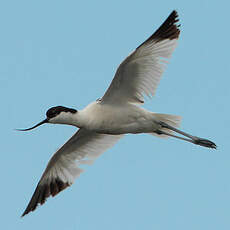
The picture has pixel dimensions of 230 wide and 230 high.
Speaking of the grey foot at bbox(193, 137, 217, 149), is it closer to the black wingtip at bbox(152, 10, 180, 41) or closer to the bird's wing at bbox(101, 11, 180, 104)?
the bird's wing at bbox(101, 11, 180, 104)

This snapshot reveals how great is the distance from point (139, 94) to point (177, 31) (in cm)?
147

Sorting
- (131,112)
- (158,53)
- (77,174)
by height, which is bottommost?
(77,174)

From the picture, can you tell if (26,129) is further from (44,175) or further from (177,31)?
(177,31)

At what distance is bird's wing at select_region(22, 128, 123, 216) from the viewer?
559 inches

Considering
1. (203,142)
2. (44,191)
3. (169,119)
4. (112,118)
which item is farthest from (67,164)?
(203,142)

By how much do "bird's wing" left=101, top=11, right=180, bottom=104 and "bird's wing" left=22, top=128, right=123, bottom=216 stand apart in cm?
183

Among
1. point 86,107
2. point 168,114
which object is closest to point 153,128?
point 168,114

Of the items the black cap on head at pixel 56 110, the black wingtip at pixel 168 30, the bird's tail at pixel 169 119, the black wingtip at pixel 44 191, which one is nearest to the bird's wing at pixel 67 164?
the black wingtip at pixel 44 191

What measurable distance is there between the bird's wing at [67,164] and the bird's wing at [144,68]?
1825mm

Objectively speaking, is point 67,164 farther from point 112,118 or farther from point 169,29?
point 169,29

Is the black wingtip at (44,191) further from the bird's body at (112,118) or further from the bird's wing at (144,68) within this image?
the bird's wing at (144,68)

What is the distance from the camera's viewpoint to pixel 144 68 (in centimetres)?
1230

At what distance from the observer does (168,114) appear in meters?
12.9

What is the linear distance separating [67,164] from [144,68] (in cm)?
317
